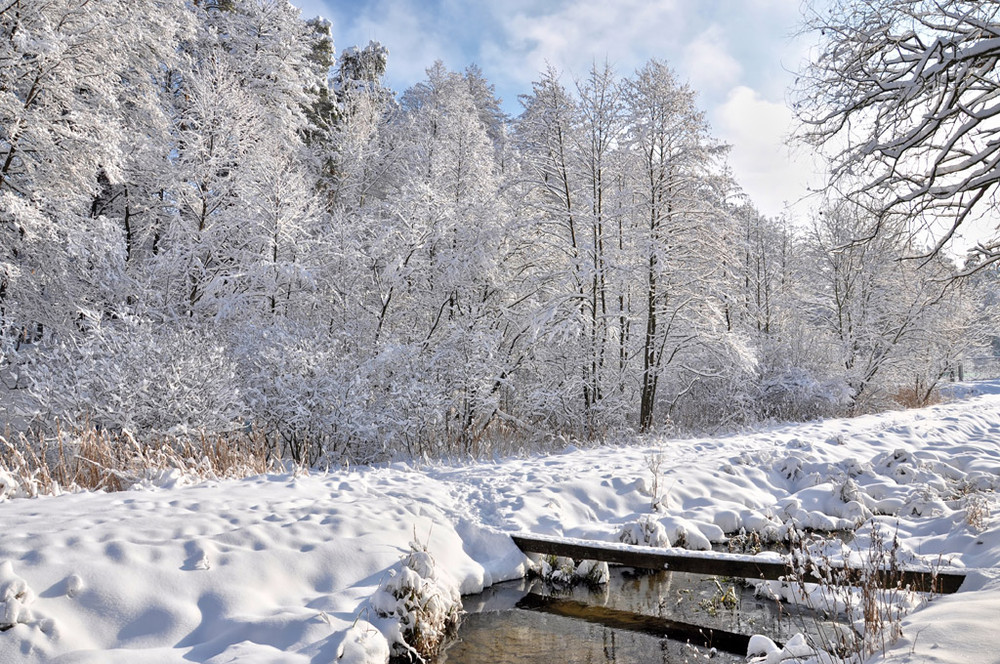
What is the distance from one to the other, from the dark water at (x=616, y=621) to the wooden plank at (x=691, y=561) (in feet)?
0.99

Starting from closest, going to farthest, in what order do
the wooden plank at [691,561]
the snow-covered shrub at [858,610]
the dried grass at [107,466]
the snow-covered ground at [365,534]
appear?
the snow-covered shrub at [858,610] → the snow-covered ground at [365,534] → the wooden plank at [691,561] → the dried grass at [107,466]

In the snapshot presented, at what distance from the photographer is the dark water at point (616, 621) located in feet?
13.3

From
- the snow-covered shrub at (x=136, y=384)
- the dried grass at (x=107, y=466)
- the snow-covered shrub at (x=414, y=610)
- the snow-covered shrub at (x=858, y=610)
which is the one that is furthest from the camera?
the snow-covered shrub at (x=136, y=384)

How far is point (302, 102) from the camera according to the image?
18047mm

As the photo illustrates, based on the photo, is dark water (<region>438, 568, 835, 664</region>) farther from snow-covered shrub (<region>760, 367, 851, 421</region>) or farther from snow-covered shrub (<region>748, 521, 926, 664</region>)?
snow-covered shrub (<region>760, 367, 851, 421</region>)

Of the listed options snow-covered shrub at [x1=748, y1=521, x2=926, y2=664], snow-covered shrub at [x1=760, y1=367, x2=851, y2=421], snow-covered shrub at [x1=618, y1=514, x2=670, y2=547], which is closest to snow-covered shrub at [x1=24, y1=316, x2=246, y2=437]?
snow-covered shrub at [x1=618, y1=514, x2=670, y2=547]

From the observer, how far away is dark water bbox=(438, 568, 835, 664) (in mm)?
4047

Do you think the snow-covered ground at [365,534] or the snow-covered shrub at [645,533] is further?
the snow-covered shrub at [645,533]

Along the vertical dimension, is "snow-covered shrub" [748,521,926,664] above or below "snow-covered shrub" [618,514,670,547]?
above

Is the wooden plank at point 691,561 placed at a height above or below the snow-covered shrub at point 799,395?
below

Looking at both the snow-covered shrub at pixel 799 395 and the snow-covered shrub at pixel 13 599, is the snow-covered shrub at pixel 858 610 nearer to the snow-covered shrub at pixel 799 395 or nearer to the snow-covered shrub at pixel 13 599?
the snow-covered shrub at pixel 13 599

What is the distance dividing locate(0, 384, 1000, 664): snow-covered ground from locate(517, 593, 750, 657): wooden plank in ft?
1.87

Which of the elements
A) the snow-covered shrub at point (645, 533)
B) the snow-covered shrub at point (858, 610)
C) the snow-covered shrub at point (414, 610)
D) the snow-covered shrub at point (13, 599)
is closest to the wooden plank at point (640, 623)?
the snow-covered shrub at point (858, 610)

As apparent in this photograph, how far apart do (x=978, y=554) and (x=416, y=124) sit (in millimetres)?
20336
